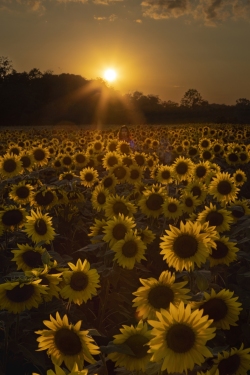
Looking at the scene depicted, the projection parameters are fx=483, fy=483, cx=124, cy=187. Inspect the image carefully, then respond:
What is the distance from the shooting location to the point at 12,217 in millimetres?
5168

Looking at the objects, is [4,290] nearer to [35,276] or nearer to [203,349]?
[35,276]

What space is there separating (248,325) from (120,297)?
3.74 ft

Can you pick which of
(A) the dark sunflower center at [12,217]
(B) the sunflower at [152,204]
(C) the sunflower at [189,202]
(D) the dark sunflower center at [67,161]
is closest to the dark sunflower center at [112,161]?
(D) the dark sunflower center at [67,161]

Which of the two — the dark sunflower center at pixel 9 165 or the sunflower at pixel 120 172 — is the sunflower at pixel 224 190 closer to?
the sunflower at pixel 120 172

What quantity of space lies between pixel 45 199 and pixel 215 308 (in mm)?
3798

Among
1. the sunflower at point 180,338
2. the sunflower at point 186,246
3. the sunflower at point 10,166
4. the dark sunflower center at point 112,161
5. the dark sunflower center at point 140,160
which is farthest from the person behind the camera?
Result: the dark sunflower center at point 140,160

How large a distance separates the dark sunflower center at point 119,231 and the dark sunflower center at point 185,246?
1.08m

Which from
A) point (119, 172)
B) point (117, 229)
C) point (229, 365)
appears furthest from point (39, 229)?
point (119, 172)

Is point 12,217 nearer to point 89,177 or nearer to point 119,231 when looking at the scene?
point 119,231

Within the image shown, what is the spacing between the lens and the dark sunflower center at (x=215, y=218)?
4.83 metres

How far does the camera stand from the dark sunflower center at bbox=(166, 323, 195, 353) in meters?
2.06

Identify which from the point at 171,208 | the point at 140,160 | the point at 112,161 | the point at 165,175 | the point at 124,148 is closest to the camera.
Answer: the point at 171,208

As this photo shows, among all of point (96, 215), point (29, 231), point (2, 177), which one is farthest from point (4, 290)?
point (2, 177)

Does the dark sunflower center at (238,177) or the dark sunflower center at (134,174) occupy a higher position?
the dark sunflower center at (238,177)
